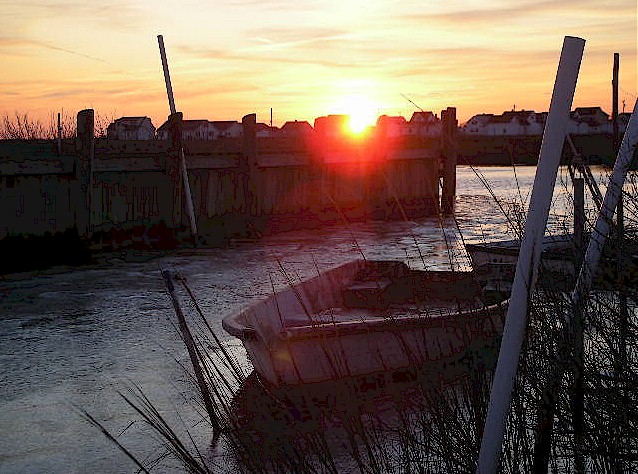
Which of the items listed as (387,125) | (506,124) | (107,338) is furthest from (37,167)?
(506,124)

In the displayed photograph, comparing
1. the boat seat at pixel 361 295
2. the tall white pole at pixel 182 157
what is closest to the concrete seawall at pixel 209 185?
the tall white pole at pixel 182 157

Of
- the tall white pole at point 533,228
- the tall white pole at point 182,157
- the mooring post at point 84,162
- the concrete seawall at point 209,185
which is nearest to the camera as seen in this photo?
the tall white pole at point 533,228

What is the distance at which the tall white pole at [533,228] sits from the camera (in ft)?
8.41

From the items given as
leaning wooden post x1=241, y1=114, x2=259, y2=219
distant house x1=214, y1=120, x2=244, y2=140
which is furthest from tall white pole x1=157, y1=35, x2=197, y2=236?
distant house x1=214, y1=120, x2=244, y2=140

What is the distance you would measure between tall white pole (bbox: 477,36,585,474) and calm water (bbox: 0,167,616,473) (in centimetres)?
87

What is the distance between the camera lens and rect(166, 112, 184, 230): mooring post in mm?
16375

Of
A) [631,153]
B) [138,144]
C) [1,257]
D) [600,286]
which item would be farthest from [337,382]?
[138,144]

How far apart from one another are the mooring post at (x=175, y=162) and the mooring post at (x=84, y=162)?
5.44ft

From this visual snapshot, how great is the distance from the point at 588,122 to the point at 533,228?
114 m

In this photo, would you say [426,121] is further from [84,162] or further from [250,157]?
[250,157]

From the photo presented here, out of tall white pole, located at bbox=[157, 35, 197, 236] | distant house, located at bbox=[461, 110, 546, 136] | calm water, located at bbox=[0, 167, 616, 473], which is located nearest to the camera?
calm water, located at bbox=[0, 167, 616, 473]

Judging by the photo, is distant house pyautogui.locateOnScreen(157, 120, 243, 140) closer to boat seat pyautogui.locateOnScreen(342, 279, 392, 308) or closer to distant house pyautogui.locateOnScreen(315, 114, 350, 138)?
distant house pyautogui.locateOnScreen(315, 114, 350, 138)

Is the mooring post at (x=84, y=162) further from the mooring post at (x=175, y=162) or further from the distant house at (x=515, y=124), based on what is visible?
the distant house at (x=515, y=124)

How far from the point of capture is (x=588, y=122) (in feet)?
362
